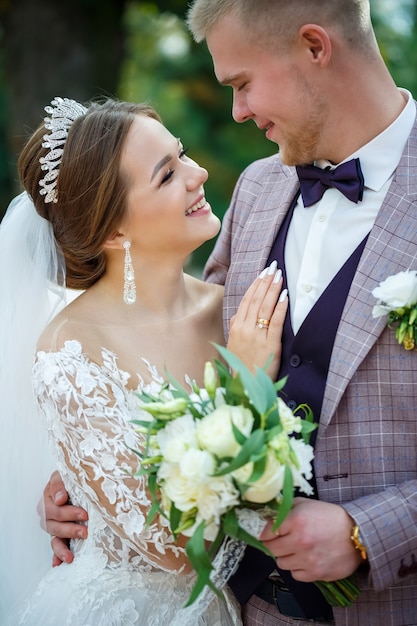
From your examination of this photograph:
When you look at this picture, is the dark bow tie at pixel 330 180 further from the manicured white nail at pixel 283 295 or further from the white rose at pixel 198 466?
the white rose at pixel 198 466

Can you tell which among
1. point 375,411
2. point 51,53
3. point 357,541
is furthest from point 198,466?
point 51,53

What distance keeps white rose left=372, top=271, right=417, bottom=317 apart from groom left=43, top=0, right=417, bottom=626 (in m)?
0.08

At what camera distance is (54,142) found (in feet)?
10.6

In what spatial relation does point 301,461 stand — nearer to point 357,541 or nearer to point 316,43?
point 357,541

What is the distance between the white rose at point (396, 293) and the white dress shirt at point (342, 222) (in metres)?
0.29

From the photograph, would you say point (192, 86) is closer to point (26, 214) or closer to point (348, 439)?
point (26, 214)

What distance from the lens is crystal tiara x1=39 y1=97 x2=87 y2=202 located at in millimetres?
3229

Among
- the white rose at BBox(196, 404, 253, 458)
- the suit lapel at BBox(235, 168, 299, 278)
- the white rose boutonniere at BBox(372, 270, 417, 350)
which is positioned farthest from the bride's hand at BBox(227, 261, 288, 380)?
the white rose at BBox(196, 404, 253, 458)

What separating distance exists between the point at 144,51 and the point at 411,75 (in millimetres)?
4596

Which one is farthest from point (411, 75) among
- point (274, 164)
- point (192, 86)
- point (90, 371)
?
point (90, 371)

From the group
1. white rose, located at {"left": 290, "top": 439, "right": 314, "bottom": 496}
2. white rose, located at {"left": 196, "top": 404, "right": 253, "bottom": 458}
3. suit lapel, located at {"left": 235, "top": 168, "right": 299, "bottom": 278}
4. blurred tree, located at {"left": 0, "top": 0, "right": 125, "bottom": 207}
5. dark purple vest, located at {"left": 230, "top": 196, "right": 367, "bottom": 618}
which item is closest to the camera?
white rose, located at {"left": 196, "top": 404, "right": 253, "bottom": 458}

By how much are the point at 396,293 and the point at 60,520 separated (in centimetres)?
158

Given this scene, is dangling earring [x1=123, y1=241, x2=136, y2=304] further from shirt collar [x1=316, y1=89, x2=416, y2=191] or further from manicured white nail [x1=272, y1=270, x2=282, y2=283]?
shirt collar [x1=316, y1=89, x2=416, y2=191]

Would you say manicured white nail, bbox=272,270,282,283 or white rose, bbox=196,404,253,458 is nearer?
white rose, bbox=196,404,253,458
